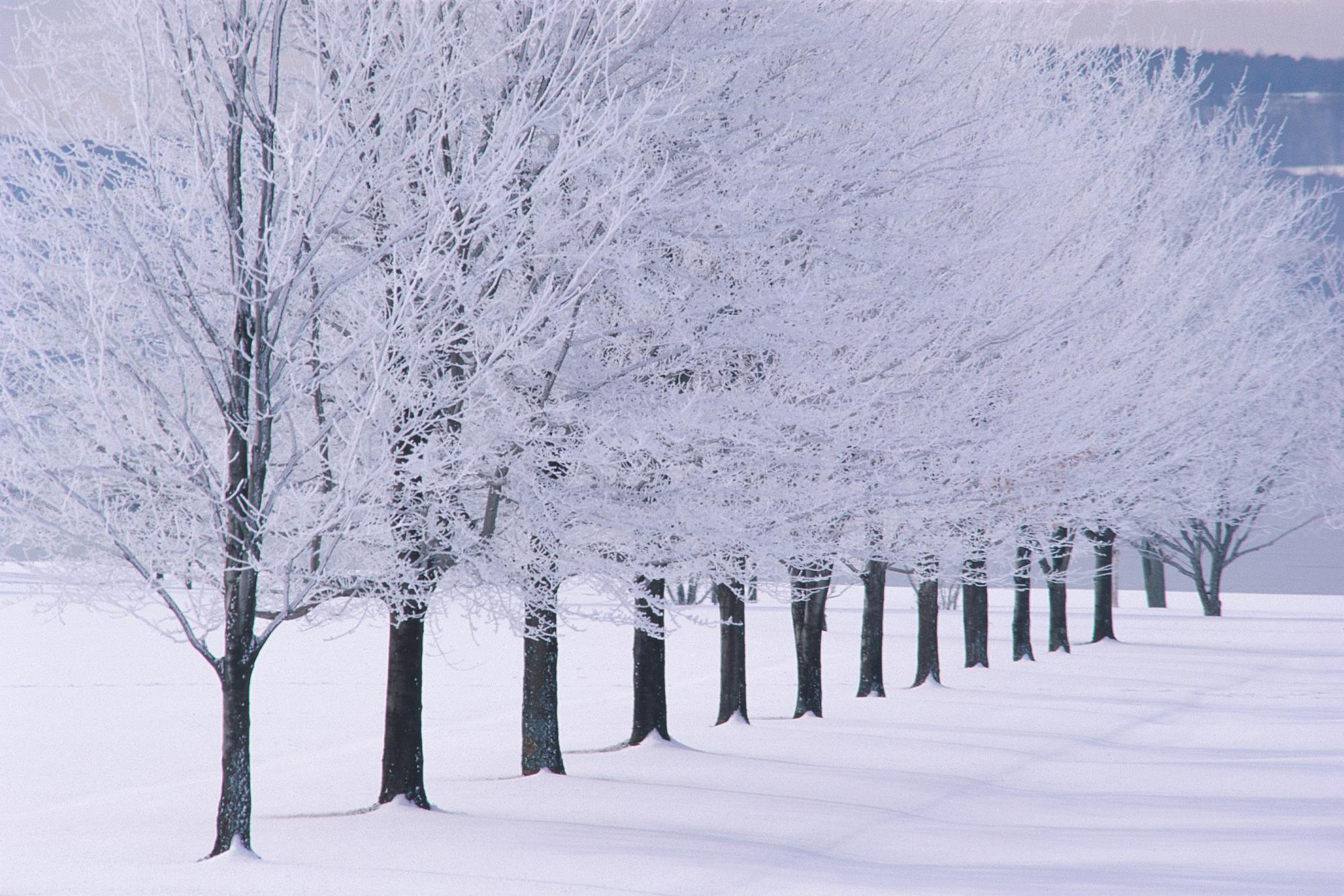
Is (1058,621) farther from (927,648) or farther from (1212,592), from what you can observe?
(1212,592)

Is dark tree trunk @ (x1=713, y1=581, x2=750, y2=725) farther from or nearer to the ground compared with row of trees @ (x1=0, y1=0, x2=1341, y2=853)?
nearer to the ground

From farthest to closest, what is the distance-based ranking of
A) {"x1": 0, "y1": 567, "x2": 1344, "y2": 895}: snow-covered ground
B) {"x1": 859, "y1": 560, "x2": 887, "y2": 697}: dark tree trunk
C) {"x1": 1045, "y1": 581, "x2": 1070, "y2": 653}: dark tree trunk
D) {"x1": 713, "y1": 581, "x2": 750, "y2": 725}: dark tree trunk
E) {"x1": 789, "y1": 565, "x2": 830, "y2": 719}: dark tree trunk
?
{"x1": 1045, "y1": 581, "x2": 1070, "y2": 653}: dark tree trunk < {"x1": 859, "y1": 560, "x2": 887, "y2": 697}: dark tree trunk < {"x1": 789, "y1": 565, "x2": 830, "y2": 719}: dark tree trunk < {"x1": 713, "y1": 581, "x2": 750, "y2": 725}: dark tree trunk < {"x1": 0, "y1": 567, "x2": 1344, "y2": 895}: snow-covered ground

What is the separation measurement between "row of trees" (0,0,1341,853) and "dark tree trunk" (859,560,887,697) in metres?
2.63

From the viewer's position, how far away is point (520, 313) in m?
10.5

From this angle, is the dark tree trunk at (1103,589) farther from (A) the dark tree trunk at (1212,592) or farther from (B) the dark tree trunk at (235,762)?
(B) the dark tree trunk at (235,762)

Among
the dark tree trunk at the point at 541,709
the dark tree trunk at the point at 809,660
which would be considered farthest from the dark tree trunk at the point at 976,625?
the dark tree trunk at the point at 541,709

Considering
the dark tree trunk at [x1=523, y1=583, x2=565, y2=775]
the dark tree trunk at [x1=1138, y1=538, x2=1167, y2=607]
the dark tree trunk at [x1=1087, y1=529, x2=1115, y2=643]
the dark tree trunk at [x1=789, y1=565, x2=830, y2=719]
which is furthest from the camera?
the dark tree trunk at [x1=1138, y1=538, x2=1167, y2=607]

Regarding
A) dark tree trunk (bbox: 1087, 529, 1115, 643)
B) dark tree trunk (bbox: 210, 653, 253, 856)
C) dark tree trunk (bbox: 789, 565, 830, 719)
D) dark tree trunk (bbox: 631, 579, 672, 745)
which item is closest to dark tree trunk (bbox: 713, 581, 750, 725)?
dark tree trunk (bbox: 789, 565, 830, 719)

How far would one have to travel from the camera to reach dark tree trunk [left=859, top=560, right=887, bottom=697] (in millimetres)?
20375

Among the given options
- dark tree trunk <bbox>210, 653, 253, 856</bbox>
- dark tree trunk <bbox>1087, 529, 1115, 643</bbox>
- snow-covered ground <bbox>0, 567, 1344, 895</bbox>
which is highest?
dark tree trunk <bbox>1087, 529, 1115, 643</bbox>

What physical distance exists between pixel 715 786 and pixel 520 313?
4.36 meters

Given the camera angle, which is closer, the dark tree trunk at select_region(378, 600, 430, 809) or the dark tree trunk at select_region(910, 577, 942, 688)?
the dark tree trunk at select_region(378, 600, 430, 809)

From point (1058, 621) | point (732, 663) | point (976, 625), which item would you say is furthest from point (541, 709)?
point (1058, 621)

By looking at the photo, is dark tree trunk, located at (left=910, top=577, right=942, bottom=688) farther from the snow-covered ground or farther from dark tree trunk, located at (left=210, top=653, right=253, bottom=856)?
dark tree trunk, located at (left=210, top=653, right=253, bottom=856)
